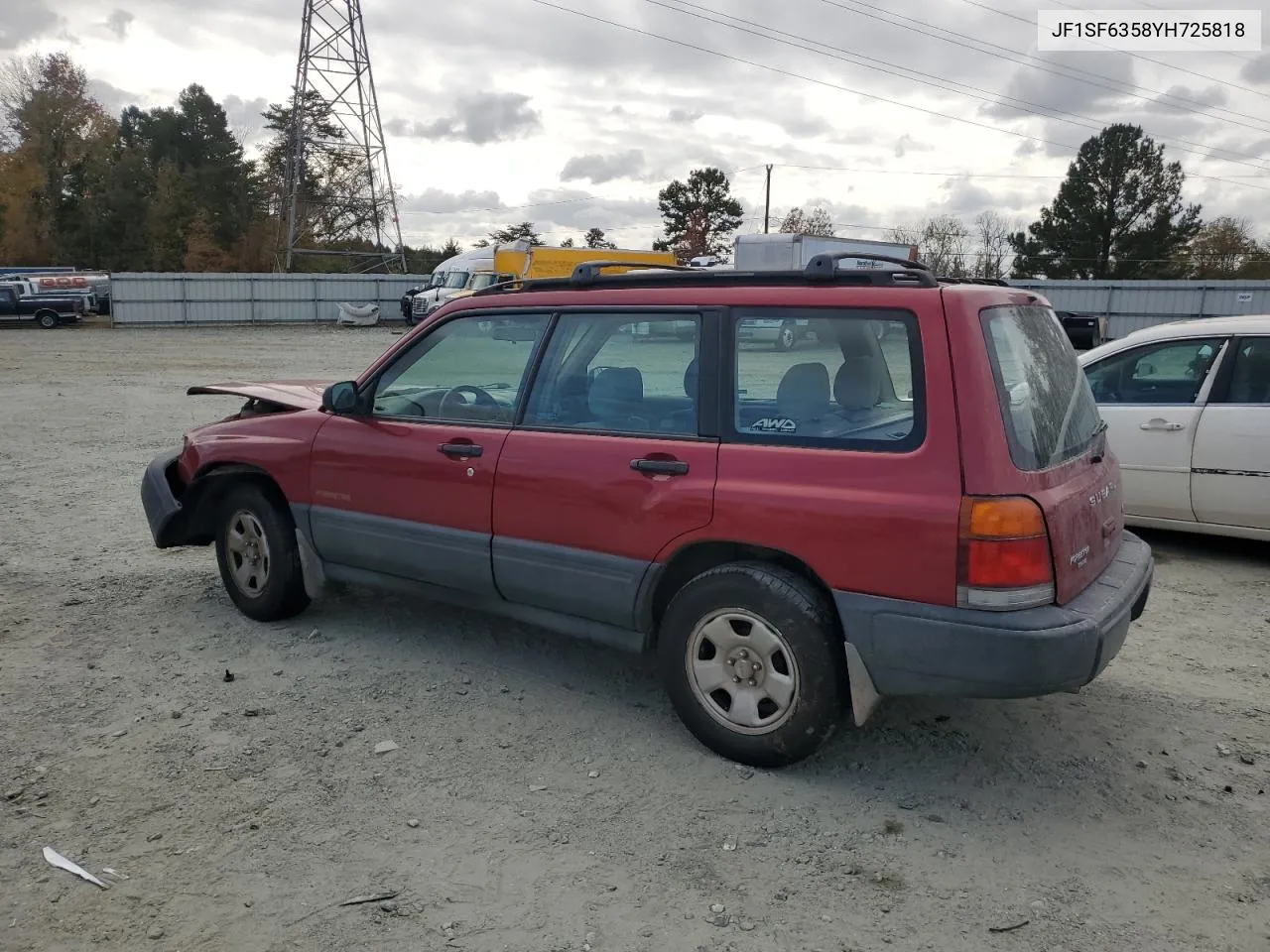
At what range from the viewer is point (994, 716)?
4.07m

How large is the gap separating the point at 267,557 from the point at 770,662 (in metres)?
2.82

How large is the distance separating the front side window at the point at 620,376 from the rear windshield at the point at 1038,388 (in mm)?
1087

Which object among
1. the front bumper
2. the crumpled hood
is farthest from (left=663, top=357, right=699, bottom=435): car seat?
the front bumper

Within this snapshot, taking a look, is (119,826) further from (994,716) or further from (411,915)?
(994,716)

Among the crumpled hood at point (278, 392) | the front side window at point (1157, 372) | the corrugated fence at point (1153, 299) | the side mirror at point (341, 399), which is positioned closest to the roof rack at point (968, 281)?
the side mirror at point (341, 399)

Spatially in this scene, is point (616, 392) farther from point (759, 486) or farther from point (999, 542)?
point (999, 542)

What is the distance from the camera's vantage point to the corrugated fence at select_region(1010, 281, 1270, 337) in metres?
28.2

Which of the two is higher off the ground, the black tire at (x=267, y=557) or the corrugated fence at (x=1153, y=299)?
the corrugated fence at (x=1153, y=299)

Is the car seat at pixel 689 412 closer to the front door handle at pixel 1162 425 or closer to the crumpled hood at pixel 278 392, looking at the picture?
the crumpled hood at pixel 278 392

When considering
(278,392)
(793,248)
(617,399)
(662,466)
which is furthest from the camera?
(793,248)

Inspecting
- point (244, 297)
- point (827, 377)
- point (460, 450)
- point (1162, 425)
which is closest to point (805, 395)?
point (827, 377)

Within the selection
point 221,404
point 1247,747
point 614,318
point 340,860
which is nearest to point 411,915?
point 340,860

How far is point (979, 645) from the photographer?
10.0 feet

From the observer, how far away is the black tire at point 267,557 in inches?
195
